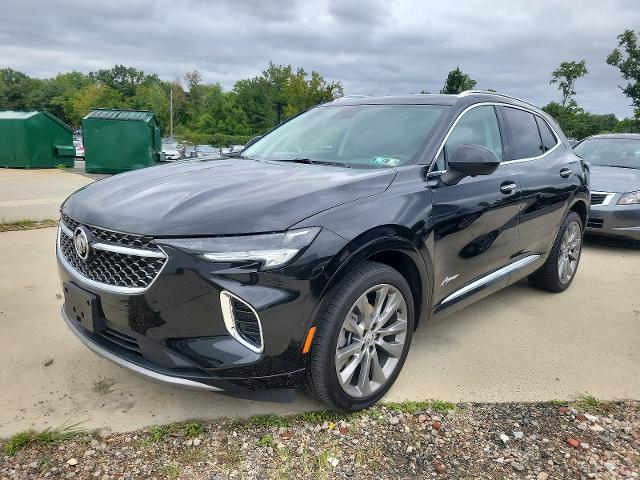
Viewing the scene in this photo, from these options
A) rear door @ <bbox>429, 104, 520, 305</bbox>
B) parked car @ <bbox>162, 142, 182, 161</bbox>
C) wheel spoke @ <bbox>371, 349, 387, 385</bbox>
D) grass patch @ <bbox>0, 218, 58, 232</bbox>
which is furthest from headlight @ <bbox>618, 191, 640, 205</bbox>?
parked car @ <bbox>162, 142, 182, 161</bbox>

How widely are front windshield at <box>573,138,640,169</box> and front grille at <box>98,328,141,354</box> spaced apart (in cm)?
738

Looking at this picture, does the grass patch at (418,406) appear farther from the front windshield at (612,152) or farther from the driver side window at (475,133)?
the front windshield at (612,152)

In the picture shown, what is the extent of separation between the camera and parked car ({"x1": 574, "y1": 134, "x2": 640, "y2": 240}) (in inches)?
249

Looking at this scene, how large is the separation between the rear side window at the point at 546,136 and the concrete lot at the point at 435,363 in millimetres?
→ 1343

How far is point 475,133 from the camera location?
344cm

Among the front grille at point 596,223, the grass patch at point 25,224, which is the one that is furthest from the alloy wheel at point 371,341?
the grass patch at point 25,224

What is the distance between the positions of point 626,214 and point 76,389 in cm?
632

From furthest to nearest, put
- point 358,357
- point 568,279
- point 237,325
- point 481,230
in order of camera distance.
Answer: point 568,279
point 481,230
point 358,357
point 237,325

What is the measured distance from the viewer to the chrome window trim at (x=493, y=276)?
3199 millimetres

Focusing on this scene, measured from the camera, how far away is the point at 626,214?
6.32 m

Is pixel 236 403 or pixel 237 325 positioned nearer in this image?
pixel 237 325

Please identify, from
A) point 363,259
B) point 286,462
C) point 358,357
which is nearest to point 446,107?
point 363,259

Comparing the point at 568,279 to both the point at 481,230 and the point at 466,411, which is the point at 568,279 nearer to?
the point at 481,230

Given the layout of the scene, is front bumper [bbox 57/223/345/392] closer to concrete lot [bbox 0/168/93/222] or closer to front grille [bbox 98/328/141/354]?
front grille [bbox 98/328/141/354]
